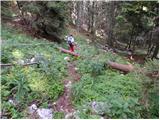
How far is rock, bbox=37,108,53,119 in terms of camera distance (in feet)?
28.3

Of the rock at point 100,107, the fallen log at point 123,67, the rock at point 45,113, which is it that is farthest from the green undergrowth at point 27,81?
the fallen log at point 123,67

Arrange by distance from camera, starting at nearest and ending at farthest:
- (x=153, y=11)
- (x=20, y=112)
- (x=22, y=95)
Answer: (x=20, y=112), (x=22, y=95), (x=153, y=11)

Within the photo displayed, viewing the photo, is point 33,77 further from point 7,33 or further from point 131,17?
point 131,17

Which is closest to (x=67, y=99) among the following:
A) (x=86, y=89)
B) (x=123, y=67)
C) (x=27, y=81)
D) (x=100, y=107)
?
(x=86, y=89)

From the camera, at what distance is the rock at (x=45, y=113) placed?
339 inches

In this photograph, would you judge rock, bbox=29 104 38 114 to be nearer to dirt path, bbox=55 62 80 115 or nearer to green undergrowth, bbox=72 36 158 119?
dirt path, bbox=55 62 80 115

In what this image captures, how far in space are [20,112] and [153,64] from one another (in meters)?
5.29

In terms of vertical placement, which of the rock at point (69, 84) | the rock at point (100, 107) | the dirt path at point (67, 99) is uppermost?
the rock at point (100, 107)

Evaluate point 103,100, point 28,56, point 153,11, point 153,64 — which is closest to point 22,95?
point 103,100

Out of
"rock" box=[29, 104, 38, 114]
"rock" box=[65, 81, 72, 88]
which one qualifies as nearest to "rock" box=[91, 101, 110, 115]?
"rock" box=[65, 81, 72, 88]

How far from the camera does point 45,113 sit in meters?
8.77

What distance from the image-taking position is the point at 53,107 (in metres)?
9.21

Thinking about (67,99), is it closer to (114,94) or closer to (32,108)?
(32,108)

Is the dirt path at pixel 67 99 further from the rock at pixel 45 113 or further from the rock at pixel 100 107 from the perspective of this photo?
the rock at pixel 100 107
